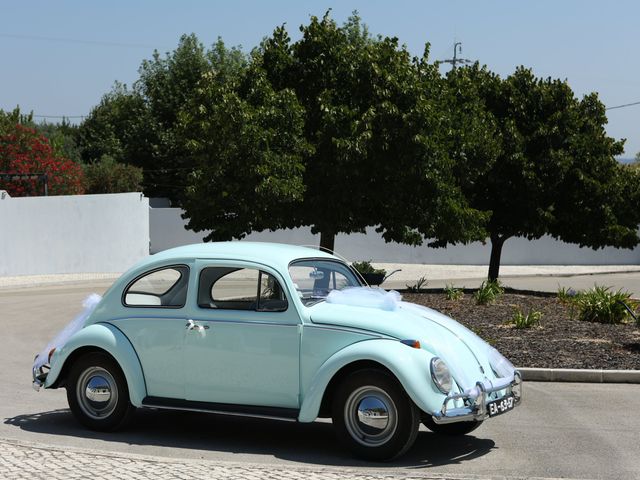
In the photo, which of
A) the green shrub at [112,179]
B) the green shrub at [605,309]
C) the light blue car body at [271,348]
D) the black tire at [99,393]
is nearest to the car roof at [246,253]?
the light blue car body at [271,348]

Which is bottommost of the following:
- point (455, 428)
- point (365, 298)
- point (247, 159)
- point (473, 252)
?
point (455, 428)

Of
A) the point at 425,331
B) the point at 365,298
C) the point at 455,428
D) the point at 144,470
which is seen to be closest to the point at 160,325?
the point at 144,470

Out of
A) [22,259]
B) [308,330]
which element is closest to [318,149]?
[22,259]

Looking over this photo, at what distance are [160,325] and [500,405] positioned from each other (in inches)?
117

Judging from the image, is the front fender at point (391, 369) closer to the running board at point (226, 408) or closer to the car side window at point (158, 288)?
the running board at point (226, 408)

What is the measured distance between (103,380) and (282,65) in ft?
59.0

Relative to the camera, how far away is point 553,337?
15.2m

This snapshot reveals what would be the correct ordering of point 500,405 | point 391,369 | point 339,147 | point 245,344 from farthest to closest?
point 339,147 → point 245,344 → point 500,405 → point 391,369

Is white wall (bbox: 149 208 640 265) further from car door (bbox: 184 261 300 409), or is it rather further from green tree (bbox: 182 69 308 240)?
car door (bbox: 184 261 300 409)

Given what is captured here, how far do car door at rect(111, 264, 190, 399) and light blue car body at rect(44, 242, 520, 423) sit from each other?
11mm

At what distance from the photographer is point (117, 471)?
7.30 meters

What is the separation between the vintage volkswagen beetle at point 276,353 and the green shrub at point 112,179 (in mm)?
46111

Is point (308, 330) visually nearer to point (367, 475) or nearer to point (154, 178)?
point (367, 475)

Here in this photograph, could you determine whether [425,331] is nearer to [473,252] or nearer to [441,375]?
[441,375]
